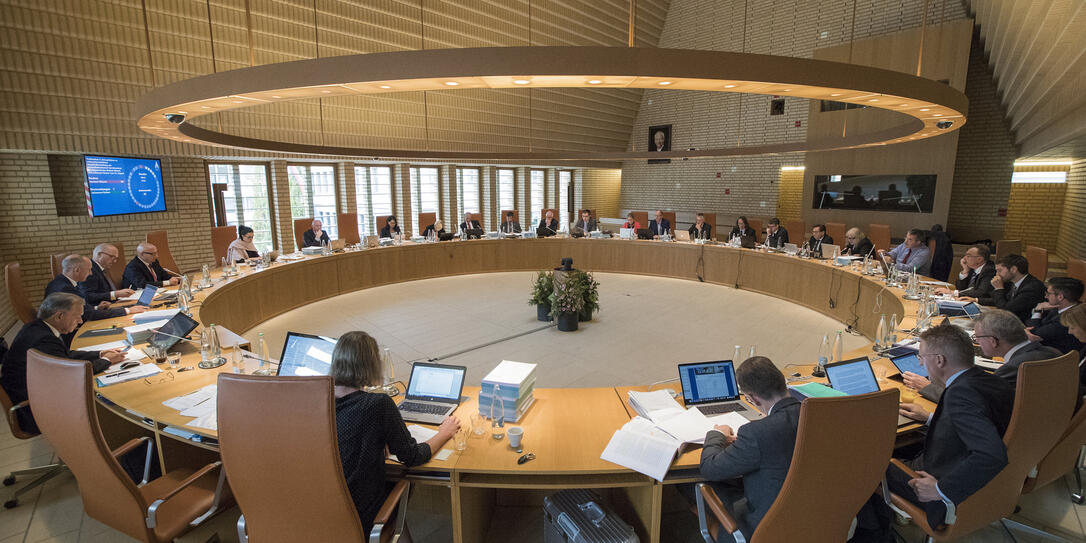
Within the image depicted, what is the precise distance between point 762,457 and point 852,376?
130cm

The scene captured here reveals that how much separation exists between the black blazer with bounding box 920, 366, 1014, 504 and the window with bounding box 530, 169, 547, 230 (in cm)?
1451

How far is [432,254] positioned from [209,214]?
403 cm

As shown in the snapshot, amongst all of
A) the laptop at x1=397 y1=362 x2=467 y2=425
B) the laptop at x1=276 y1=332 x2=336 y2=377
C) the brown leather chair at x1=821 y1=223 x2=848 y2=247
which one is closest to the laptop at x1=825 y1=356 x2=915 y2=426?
the laptop at x1=397 y1=362 x2=467 y2=425

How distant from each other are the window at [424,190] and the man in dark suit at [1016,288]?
1127 centimetres

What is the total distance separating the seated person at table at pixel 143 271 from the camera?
5.24 m

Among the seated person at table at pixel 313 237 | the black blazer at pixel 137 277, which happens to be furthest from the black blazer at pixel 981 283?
the seated person at table at pixel 313 237

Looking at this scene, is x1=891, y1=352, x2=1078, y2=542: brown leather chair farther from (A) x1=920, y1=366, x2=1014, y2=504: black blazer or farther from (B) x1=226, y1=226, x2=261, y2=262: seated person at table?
(B) x1=226, y1=226, x2=261, y2=262: seated person at table

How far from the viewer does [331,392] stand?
1545 millimetres

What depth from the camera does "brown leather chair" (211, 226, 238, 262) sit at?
23.1 ft

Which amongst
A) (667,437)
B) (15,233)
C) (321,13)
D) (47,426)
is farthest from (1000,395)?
(15,233)

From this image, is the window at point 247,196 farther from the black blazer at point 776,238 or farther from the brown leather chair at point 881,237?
the brown leather chair at point 881,237

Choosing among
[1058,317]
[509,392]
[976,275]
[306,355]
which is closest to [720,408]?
[509,392]

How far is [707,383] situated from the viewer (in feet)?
8.73

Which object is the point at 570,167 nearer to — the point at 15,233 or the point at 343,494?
the point at 15,233
